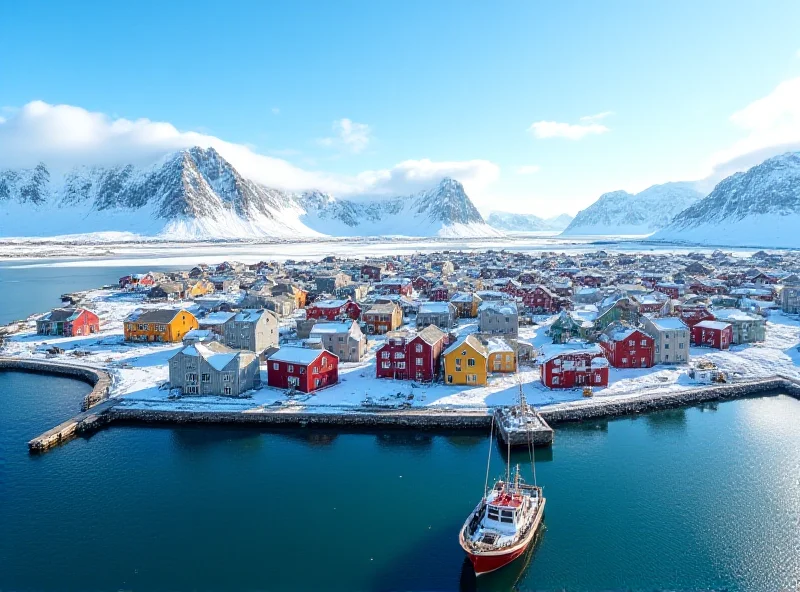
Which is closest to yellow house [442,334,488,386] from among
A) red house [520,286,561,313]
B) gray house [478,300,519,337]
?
gray house [478,300,519,337]

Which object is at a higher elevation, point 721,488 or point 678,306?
point 678,306

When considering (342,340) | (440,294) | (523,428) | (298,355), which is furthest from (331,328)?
(440,294)

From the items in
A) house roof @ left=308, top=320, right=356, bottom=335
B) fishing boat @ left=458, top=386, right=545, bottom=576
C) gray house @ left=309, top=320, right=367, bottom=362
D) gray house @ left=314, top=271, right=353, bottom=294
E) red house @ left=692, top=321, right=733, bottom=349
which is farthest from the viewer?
gray house @ left=314, top=271, right=353, bottom=294

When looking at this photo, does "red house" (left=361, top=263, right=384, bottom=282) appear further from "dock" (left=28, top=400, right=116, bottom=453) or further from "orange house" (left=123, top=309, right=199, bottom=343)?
"dock" (left=28, top=400, right=116, bottom=453)

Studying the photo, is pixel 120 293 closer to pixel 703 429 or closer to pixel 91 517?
pixel 91 517

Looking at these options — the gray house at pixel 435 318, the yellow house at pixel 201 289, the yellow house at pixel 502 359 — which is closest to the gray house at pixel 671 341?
the yellow house at pixel 502 359

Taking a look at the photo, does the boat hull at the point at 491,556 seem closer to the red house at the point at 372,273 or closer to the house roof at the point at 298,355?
the house roof at the point at 298,355

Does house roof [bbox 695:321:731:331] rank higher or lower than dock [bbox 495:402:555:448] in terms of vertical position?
higher

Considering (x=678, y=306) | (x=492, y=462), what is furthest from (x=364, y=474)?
(x=678, y=306)
